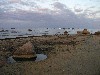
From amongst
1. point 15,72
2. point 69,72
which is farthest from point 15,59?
point 69,72

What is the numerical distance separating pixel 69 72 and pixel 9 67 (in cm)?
525

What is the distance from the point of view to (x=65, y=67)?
1455 cm

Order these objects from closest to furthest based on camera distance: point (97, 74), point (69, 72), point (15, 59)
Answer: point (97, 74) → point (69, 72) → point (15, 59)

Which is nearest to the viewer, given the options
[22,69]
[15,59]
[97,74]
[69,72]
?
[97,74]

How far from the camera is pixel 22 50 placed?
18.9 meters

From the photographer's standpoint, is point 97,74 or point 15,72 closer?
point 97,74

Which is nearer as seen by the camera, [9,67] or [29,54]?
[9,67]

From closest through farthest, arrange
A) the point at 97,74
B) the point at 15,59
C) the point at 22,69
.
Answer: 1. the point at 97,74
2. the point at 22,69
3. the point at 15,59

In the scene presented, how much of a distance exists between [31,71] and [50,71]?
58.9 inches

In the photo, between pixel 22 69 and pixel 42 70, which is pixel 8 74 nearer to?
pixel 22 69

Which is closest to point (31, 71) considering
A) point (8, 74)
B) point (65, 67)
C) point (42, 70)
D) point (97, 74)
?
point (42, 70)

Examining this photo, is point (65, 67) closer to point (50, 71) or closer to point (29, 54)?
point (50, 71)

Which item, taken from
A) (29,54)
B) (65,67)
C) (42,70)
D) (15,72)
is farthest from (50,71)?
(29,54)

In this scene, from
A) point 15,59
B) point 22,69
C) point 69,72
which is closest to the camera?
point 69,72
